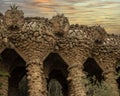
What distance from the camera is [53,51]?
26406 mm

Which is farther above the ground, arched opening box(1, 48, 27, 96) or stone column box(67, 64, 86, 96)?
arched opening box(1, 48, 27, 96)

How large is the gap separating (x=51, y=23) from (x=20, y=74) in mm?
A: 5468

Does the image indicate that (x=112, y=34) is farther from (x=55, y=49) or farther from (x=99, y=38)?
(x=55, y=49)

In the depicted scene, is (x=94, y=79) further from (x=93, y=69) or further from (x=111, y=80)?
(x=93, y=69)

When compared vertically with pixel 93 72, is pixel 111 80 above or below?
below

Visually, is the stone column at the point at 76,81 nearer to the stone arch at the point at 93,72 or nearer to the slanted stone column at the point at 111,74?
the stone arch at the point at 93,72

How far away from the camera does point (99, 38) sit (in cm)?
2842

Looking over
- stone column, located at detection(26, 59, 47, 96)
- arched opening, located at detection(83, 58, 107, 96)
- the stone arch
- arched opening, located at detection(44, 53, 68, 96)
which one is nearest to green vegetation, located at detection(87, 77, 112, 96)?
arched opening, located at detection(83, 58, 107, 96)

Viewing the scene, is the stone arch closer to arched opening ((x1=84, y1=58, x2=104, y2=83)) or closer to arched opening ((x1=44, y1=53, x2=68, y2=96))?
arched opening ((x1=84, y1=58, x2=104, y2=83))

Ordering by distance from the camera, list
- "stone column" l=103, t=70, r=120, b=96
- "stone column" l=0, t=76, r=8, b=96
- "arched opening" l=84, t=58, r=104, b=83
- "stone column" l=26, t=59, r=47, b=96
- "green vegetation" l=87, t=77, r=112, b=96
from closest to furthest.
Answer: "stone column" l=26, t=59, r=47, b=96
"stone column" l=0, t=76, r=8, b=96
"green vegetation" l=87, t=77, r=112, b=96
"stone column" l=103, t=70, r=120, b=96
"arched opening" l=84, t=58, r=104, b=83

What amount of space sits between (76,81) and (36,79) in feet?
8.41

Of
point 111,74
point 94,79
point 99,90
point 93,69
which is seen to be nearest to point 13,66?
point 94,79

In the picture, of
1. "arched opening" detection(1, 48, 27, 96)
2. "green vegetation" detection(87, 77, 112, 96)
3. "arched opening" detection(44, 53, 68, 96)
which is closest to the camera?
"green vegetation" detection(87, 77, 112, 96)

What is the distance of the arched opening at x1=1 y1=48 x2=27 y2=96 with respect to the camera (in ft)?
87.7
